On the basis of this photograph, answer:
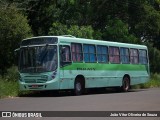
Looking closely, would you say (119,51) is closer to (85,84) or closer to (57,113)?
(85,84)

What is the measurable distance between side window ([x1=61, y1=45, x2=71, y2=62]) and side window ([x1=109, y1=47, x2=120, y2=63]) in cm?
442

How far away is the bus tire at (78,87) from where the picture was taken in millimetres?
22656

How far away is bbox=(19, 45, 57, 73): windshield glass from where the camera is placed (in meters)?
21.4

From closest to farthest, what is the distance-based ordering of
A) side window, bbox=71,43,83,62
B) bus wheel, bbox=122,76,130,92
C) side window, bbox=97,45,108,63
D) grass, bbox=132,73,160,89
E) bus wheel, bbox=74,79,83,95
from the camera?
side window, bbox=71,43,83,62
bus wheel, bbox=74,79,83,95
side window, bbox=97,45,108,63
bus wheel, bbox=122,76,130,92
grass, bbox=132,73,160,89

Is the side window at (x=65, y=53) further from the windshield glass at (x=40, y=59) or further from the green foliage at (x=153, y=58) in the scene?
the green foliage at (x=153, y=58)

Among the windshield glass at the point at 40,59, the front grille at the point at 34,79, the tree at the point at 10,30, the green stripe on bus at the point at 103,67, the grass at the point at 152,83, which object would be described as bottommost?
the grass at the point at 152,83

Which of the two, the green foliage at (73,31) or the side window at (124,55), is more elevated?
the green foliage at (73,31)

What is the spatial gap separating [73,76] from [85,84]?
1274mm

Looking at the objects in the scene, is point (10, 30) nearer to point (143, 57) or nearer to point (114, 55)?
point (114, 55)

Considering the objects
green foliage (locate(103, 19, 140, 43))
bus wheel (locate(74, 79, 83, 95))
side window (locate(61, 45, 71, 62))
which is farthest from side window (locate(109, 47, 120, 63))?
green foliage (locate(103, 19, 140, 43))

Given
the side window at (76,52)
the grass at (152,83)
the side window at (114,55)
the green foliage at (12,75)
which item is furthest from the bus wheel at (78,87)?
the grass at (152,83)

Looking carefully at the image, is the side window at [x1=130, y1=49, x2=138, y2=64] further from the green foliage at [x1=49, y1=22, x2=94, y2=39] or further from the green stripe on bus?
the green foliage at [x1=49, y1=22, x2=94, y2=39]

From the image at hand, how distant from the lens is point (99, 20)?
133 feet

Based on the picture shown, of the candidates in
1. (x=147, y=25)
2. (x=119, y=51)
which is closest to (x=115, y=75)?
(x=119, y=51)
